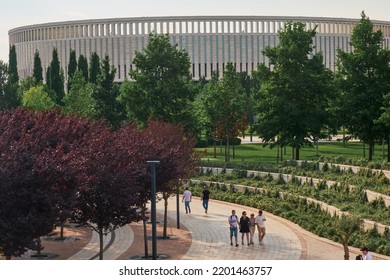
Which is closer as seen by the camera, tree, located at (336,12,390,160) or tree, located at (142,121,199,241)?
tree, located at (142,121,199,241)

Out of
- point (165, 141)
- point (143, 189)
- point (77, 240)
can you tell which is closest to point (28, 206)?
point (143, 189)

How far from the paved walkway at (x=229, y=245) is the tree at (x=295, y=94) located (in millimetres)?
12424

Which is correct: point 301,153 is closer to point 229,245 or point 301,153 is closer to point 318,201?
point 318,201

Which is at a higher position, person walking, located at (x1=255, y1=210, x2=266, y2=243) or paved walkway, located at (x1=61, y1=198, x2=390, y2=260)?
person walking, located at (x1=255, y1=210, x2=266, y2=243)

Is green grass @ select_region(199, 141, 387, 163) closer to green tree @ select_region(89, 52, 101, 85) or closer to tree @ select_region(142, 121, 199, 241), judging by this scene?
tree @ select_region(142, 121, 199, 241)

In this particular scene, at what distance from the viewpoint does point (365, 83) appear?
124ft

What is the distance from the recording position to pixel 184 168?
27469 millimetres

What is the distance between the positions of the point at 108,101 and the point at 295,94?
64.3 feet

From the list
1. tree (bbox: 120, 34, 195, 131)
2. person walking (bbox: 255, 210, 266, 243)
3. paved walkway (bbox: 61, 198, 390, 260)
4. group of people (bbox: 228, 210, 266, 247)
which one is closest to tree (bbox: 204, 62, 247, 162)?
tree (bbox: 120, 34, 195, 131)

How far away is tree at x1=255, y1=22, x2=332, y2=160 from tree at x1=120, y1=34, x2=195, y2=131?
6474 mm

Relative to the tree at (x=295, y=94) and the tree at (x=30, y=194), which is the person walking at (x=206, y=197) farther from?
the tree at (x=30, y=194)

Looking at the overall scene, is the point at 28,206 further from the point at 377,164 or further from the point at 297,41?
the point at 297,41

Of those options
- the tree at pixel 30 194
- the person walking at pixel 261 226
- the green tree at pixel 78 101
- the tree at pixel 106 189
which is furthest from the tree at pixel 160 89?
the tree at pixel 30 194

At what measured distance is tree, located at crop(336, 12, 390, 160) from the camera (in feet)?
124
